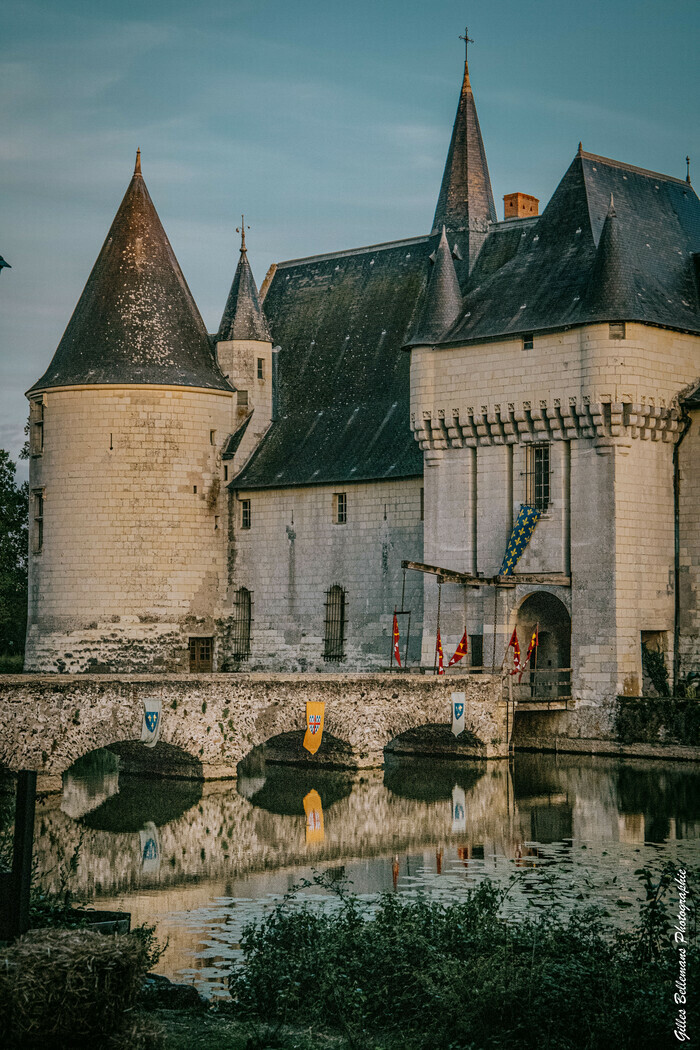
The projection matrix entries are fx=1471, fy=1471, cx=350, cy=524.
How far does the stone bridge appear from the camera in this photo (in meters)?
23.0

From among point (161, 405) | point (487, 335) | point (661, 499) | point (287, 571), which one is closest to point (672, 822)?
point (661, 499)

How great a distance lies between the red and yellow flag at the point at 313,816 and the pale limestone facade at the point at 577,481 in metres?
8.37

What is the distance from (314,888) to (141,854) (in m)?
3.43

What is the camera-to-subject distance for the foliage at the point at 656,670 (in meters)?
30.0

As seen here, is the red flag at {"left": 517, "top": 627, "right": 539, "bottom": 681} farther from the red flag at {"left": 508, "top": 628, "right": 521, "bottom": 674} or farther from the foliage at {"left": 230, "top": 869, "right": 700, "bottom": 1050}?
the foliage at {"left": 230, "top": 869, "right": 700, "bottom": 1050}

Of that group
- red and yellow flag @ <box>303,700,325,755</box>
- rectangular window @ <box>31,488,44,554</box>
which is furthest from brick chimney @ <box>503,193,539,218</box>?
red and yellow flag @ <box>303,700,325,755</box>

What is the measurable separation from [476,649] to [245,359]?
11.5 m

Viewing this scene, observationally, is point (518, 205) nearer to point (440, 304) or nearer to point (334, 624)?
point (440, 304)

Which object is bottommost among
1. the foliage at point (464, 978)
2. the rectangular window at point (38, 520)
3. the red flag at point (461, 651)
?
the foliage at point (464, 978)

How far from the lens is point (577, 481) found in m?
31.0

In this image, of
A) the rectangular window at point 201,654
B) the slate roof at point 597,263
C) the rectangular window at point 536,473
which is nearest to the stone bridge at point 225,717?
the rectangular window at point 536,473

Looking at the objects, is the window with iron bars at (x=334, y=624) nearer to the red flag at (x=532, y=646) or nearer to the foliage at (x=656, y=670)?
the red flag at (x=532, y=646)

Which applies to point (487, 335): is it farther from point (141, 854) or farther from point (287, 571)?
point (141, 854)

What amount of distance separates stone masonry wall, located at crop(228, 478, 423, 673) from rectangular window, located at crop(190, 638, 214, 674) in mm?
1082
